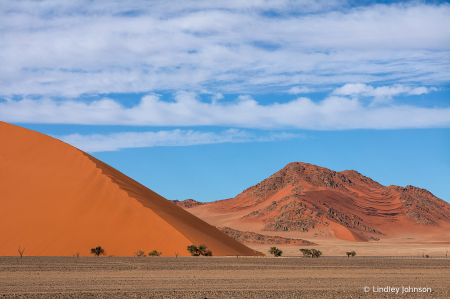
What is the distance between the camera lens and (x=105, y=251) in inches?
1395

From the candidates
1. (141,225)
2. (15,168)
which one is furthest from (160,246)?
(15,168)

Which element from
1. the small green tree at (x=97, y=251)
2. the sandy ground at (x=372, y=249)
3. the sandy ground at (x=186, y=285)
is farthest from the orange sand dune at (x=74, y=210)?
the sandy ground at (x=186, y=285)

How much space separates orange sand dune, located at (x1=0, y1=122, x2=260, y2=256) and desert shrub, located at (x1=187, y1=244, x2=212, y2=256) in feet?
2.98

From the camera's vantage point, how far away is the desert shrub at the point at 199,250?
35.1 metres

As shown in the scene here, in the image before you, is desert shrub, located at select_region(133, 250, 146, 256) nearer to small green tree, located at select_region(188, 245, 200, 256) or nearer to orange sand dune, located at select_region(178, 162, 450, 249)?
small green tree, located at select_region(188, 245, 200, 256)

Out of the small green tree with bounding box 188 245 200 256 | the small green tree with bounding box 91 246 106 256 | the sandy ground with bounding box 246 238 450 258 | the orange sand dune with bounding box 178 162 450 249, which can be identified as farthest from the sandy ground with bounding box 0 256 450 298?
the orange sand dune with bounding box 178 162 450 249

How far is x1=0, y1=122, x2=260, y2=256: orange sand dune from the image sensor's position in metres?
36.4

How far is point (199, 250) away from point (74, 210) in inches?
486

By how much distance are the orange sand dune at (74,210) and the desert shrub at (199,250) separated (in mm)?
908

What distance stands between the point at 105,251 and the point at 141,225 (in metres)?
4.18

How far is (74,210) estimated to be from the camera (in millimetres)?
39688

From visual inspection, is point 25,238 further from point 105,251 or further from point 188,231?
point 188,231

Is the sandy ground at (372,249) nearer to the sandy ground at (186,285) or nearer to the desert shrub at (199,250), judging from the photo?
the desert shrub at (199,250)

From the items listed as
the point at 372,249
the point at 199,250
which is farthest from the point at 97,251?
the point at 372,249
